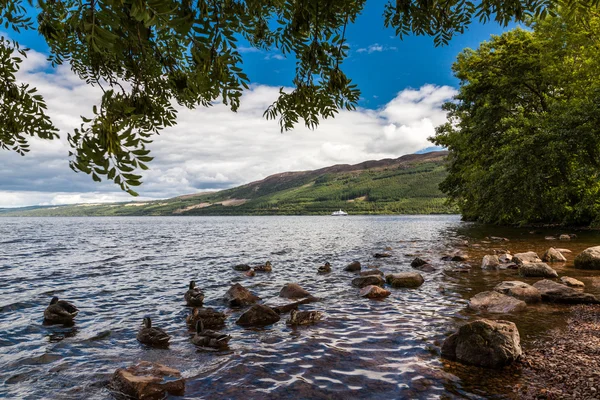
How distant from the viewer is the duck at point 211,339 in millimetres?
8844

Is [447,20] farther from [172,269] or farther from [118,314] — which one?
[172,269]

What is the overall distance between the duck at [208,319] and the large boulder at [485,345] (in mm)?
6405

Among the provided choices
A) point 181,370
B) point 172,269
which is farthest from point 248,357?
point 172,269

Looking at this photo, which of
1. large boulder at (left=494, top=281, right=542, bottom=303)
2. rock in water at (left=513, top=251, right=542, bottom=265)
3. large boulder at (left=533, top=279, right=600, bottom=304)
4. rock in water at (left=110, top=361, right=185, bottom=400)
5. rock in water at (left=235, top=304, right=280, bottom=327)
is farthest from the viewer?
rock in water at (left=513, top=251, right=542, bottom=265)

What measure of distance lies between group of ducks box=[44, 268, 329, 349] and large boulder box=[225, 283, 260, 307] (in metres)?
1.11

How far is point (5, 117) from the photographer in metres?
4.31

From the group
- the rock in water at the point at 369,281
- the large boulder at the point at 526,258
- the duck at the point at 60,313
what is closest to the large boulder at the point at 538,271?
the large boulder at the point at 526,258

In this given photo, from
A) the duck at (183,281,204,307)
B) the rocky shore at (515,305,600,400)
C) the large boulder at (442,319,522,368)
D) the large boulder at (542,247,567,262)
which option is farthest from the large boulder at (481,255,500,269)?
the duck at (183,281,204,307)

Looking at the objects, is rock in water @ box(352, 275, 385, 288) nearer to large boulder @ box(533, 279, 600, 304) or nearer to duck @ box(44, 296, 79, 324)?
large boulder @ box(533, 279, 600, 304)

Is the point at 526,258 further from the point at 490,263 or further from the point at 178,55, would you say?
the point at 178,55

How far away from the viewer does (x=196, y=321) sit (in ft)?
34.7

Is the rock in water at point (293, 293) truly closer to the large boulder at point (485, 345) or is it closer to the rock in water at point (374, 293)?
the rock in water at point (374, 293)

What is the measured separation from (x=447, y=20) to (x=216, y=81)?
11.1ft

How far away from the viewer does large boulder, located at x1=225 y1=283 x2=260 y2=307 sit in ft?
42.5
